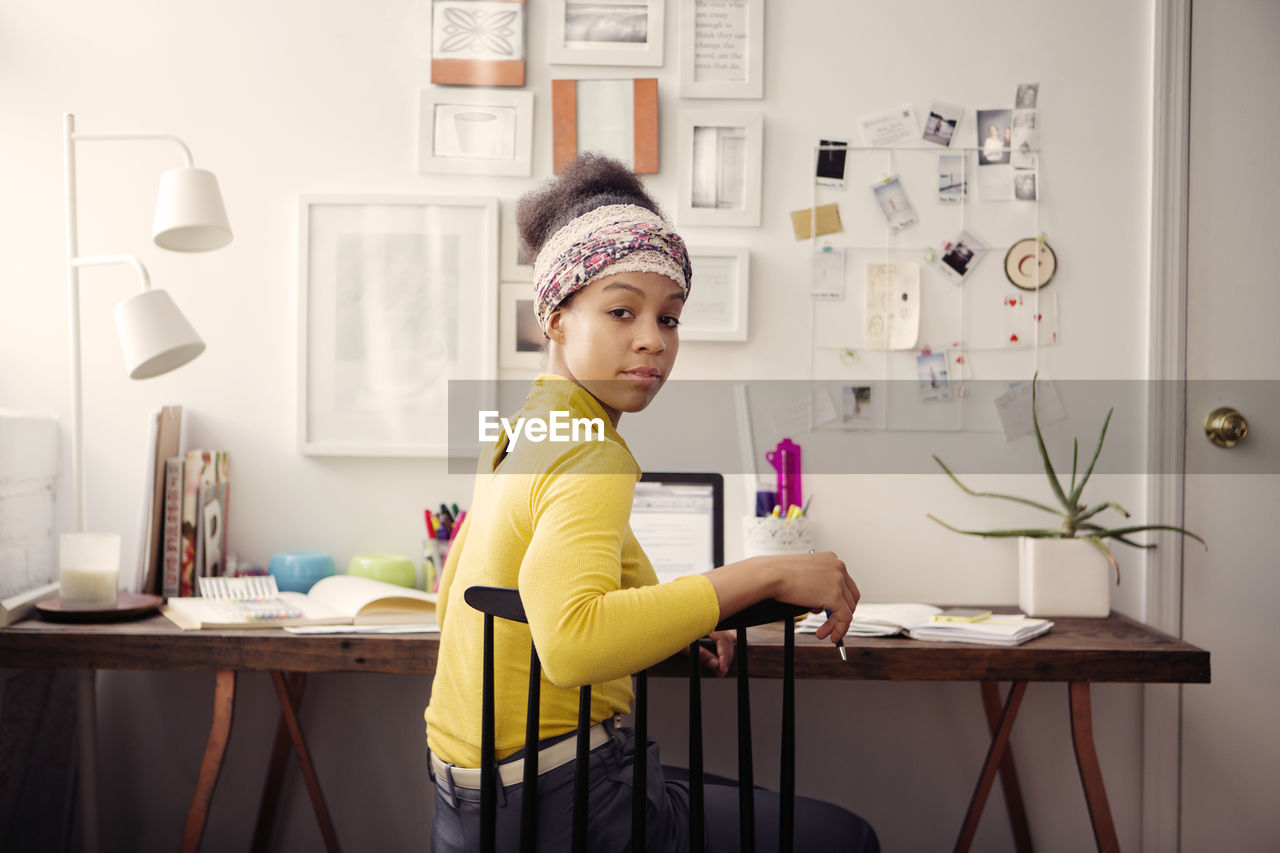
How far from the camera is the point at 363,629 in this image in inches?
59.1

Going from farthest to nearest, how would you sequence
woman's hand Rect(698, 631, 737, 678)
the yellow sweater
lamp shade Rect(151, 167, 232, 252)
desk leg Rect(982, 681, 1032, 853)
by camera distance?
desk leg Rect(982, 681, 1032, 853), lamp shade Rect(151, 167, 232, 252), woman's hand Rect(698, 631, 737, 678), the yellow sweater

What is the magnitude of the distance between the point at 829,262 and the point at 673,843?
4.04 feet

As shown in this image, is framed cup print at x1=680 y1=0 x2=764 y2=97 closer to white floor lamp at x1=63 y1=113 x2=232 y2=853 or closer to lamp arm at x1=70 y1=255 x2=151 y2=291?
white floor lamp at x1=63 y1=113 x2=232 y2=853

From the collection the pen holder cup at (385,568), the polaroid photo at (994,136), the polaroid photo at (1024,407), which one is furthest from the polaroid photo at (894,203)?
the pen holder cup at (385,568)

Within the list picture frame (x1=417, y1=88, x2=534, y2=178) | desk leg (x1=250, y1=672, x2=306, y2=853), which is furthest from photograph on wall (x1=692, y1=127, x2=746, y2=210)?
desk leg (x1=250, y1=672, x2=306, y2=853)

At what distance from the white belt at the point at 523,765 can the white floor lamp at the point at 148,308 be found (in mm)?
927

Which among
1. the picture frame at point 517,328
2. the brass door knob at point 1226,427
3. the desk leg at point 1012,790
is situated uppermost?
the picture frame at point 517,328

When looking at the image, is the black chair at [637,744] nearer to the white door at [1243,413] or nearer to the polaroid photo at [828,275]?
the polaroid photo at [828,275]

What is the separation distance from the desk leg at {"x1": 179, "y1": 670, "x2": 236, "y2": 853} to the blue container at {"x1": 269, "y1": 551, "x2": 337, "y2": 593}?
0.96ft

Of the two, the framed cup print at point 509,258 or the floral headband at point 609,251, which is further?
the framed cup print at point 509,258

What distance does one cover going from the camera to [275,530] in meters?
1.89

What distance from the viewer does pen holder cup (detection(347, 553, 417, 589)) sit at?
70.2 inches

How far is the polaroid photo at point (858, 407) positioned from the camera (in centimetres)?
188

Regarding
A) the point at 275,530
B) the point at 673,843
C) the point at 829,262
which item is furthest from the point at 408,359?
the point at 673,843
